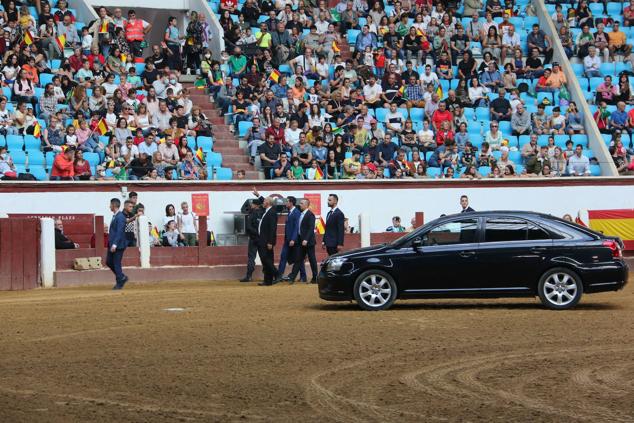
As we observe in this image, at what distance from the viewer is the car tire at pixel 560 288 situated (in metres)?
19.2

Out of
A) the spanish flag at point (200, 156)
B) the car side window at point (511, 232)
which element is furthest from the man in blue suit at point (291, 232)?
the car side window at point (511, 232)

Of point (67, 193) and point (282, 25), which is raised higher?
point (282, 25)

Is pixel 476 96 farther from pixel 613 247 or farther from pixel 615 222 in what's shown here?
pixel 613 247

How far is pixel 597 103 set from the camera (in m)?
36.2

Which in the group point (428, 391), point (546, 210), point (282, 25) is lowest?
point (428, 391)

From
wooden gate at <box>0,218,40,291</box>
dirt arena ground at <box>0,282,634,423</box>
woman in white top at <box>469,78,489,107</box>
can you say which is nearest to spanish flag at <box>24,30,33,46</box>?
wooden gate at <box>0,218,40,291</box>

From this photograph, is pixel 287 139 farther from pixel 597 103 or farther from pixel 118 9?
pixel 597 103

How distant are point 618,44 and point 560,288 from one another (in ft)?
68.2

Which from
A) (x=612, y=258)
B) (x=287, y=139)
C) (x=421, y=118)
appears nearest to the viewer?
(x=612, y=258)

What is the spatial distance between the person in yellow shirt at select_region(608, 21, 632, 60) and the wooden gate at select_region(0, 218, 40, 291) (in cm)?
1923

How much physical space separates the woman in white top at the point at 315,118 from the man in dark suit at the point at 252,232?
5.11m

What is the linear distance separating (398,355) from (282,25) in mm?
21740

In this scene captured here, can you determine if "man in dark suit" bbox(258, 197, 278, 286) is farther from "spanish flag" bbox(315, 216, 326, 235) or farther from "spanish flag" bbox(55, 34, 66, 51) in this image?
"spanish flag" bbox(55, 34, 66, 51)

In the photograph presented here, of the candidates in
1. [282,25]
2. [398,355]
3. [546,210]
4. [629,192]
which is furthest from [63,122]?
[398,355]
